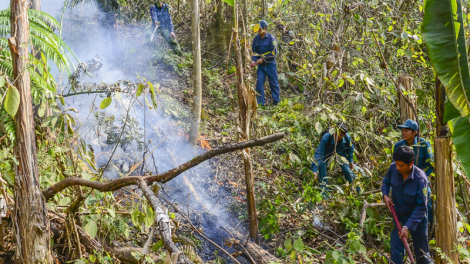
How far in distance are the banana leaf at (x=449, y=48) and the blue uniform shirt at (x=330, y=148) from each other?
336 cm

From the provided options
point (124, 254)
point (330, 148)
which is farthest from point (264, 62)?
point (124, 254)

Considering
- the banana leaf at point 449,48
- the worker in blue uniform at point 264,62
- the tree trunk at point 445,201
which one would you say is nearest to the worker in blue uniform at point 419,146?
the tree trunk at point 445,201

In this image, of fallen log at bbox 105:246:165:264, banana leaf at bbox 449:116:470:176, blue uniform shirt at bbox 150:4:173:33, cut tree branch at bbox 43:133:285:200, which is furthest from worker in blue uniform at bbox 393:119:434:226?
blue uniform shirt at bbox 150:4:173:33

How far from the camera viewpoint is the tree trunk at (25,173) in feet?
8.95

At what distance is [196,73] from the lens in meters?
6.30

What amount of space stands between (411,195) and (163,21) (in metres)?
7.47

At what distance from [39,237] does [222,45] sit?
318 inches

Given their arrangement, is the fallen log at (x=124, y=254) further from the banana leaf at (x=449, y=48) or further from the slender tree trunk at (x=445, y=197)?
the banana leaf at (x=449, y=48)

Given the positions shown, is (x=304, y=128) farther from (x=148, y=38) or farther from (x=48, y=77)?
(x=48, y=77)

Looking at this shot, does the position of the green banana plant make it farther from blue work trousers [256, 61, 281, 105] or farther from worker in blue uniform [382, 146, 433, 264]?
blue work trousers [256, 61, 281, 105]

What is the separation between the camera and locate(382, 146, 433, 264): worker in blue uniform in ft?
13.2

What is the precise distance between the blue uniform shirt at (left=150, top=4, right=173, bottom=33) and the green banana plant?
24.9 ft

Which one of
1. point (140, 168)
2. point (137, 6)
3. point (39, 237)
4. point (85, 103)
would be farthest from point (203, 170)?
point (137, 6)

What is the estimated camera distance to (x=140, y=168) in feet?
19.5
